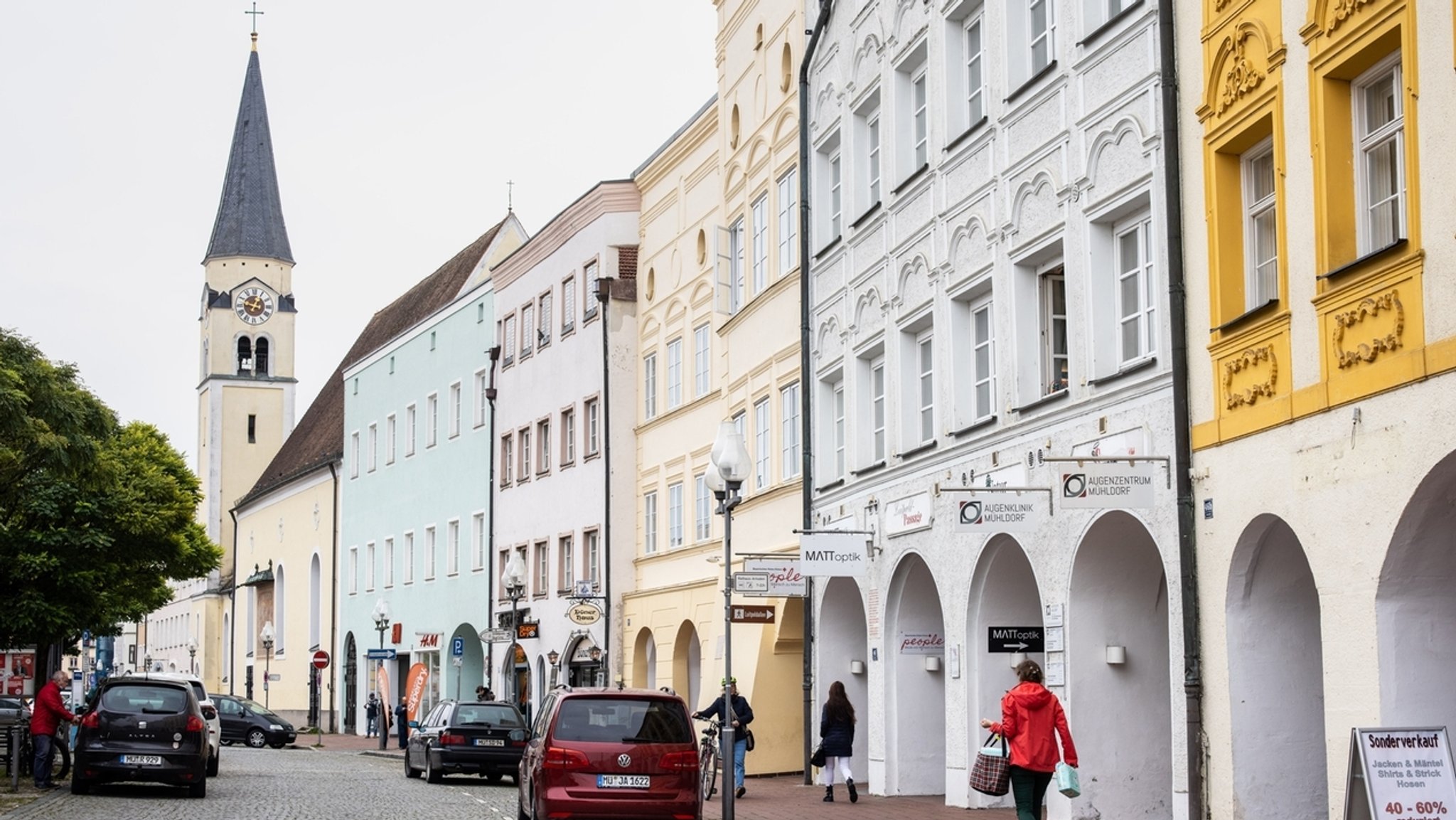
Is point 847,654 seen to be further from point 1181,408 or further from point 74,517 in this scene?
point 74,517

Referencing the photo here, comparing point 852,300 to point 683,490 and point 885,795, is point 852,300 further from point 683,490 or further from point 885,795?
point 683,490

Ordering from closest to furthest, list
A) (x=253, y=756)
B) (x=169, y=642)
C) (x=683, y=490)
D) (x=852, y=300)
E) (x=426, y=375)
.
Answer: (x=852, y=300)
(x=683, y=490)
(x=253, y=756)
(x=426, y=375)
(x=169, y=642)

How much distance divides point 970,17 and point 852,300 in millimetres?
5289

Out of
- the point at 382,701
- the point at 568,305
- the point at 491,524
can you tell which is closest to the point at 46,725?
the point at 568,305

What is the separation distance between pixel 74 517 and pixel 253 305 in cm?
7138

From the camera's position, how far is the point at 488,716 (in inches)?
1337

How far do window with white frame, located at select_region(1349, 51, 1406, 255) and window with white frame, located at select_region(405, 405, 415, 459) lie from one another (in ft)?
158

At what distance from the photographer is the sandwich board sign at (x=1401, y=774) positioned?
1245 centimetres

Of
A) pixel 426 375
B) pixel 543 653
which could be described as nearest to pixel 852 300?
pixel 543 653

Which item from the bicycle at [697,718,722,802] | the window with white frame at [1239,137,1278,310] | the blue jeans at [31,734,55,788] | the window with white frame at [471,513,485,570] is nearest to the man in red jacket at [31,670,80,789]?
the blue jeans at [31,734,55,788]

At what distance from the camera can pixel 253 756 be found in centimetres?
4619

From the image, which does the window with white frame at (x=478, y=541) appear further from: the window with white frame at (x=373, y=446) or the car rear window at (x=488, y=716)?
the car rear window at (x=488, y=716)

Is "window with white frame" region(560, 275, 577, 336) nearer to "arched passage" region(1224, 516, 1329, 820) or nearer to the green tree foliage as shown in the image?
the green tree foliage

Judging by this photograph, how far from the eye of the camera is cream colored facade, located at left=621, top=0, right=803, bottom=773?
32.7m
